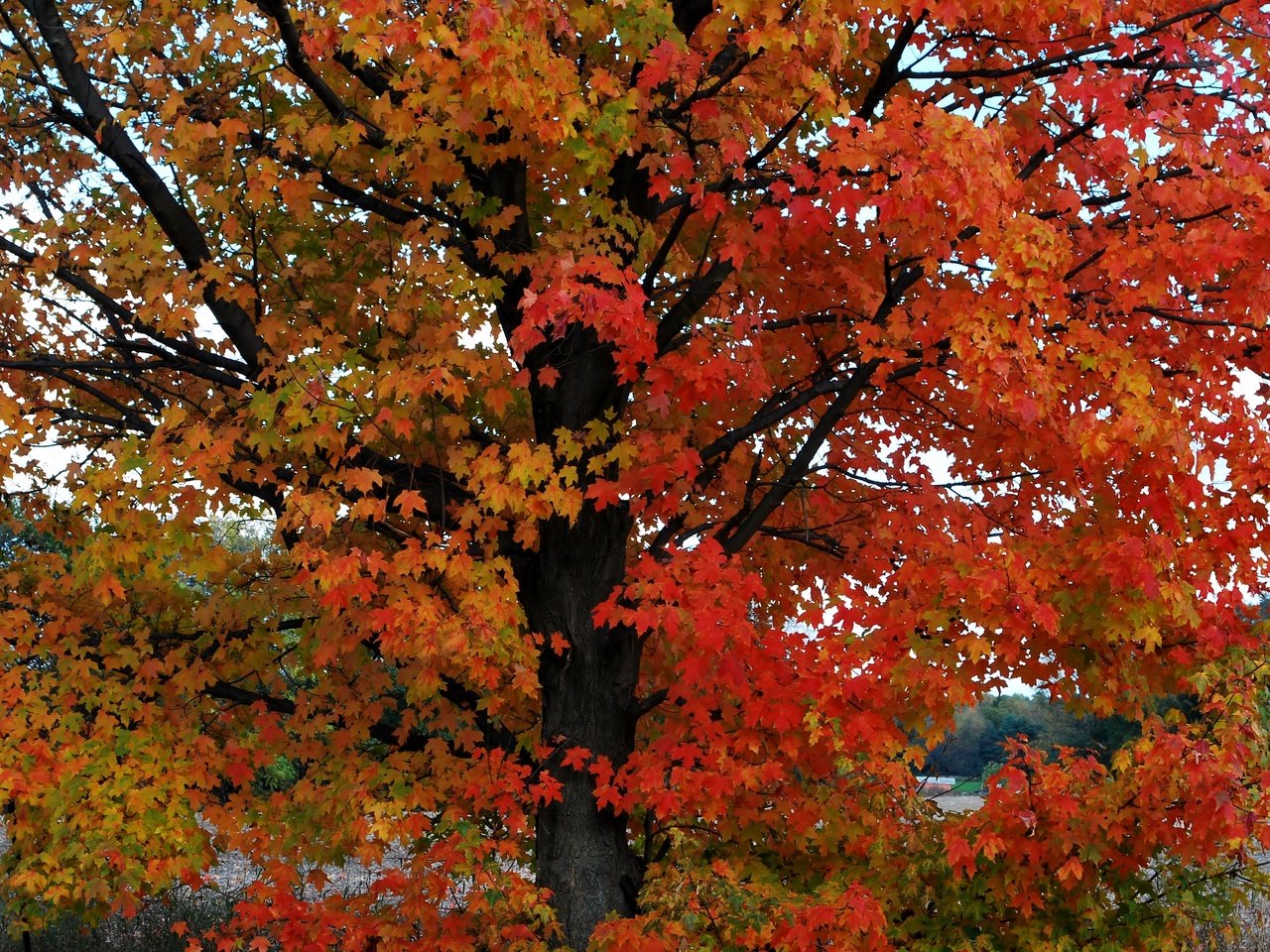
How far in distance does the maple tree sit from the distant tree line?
13973 millimetres

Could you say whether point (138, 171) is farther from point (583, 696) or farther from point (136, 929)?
point (136, 929)

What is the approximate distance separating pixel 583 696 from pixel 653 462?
6.68 feet

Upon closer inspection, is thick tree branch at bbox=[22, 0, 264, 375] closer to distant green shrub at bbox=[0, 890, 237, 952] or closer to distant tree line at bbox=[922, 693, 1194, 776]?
distant green shrub at bbox=[0, 890, 237, 952]

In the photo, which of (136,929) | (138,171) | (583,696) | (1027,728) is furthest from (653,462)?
(1027,728)

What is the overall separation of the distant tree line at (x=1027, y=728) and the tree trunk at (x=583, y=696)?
1435 centimetres

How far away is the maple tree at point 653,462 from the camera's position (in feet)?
25.2

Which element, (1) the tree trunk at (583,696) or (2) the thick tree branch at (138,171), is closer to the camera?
(2) the thick tree branch at (138,171)

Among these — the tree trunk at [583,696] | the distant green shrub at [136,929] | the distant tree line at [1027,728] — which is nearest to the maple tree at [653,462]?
the tree trunk at [583,696]

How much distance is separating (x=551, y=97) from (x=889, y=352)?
2917 millimetres

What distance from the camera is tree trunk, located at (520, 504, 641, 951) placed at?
936 centimetres

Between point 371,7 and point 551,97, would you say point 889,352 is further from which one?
point 371,7

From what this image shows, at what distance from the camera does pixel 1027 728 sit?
3114cm

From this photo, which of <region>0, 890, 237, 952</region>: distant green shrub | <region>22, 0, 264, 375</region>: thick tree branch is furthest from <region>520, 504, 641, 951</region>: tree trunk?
<region>0, 890, 237, 952</region>: distant green shrub

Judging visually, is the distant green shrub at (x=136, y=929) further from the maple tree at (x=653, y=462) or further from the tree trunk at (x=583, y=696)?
the tree trunk at (x=583, y=696)
